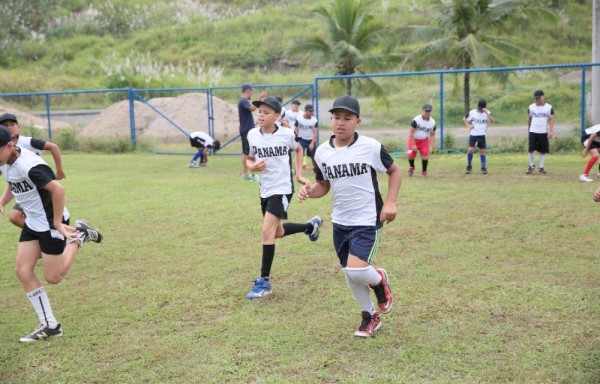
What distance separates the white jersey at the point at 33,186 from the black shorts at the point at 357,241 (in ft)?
7.90

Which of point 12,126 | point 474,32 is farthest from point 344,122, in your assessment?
point 474,32

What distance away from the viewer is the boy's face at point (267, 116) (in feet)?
22.2

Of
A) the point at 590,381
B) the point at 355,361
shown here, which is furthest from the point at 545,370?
the point at 355,361

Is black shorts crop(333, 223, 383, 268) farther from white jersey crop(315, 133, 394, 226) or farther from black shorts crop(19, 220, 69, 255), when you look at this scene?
black shorts crop(19, 220, 69, 255)

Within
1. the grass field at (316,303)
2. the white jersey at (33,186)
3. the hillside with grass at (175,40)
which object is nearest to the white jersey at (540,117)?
the grass field at (316,303)

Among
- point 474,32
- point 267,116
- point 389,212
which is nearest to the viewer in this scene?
point 389,212

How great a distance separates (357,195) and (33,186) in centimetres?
273

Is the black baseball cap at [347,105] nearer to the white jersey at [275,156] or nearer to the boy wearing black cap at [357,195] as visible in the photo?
the boy wearing black cap at [357,195]

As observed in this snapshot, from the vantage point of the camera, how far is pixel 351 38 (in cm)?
2241

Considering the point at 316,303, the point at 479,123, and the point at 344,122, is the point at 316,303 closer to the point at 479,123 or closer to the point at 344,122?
the point at 344,122

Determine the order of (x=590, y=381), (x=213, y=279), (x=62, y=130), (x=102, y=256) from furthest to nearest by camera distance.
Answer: (x=62, y=130), (x=102, y=256), (x=213, y=279), (x=590, y=381)

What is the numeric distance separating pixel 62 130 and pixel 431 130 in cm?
1436

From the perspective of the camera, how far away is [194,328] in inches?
213

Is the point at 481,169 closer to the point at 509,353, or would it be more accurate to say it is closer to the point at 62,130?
the point at 509,353
